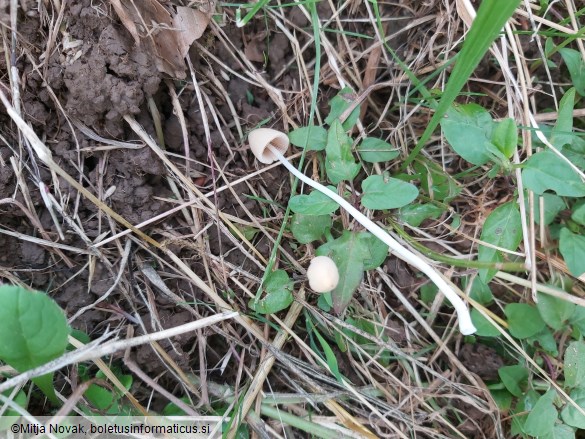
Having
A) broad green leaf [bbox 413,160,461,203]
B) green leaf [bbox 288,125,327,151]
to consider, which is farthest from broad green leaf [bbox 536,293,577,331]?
green leaf [bbox 288,125,327,151]

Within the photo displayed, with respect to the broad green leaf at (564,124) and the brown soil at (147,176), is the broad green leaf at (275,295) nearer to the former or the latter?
the brown soil at (147,176)

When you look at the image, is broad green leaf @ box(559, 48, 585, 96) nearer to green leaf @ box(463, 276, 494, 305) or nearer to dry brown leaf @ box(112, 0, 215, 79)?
green leaf @ box(463, 276, 494, 305)

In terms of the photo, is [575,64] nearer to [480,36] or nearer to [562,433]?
[480,36]

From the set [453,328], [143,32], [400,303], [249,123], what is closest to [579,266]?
[453,328]

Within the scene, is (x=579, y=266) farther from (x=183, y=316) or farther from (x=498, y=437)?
(x=183, y=316)

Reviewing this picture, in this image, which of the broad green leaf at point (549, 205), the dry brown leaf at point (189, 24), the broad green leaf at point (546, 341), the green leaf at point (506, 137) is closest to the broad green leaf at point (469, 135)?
the green leaf at point (506, 137)

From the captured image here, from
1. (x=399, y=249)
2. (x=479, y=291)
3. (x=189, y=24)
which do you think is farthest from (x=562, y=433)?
(x=189, y=24)
